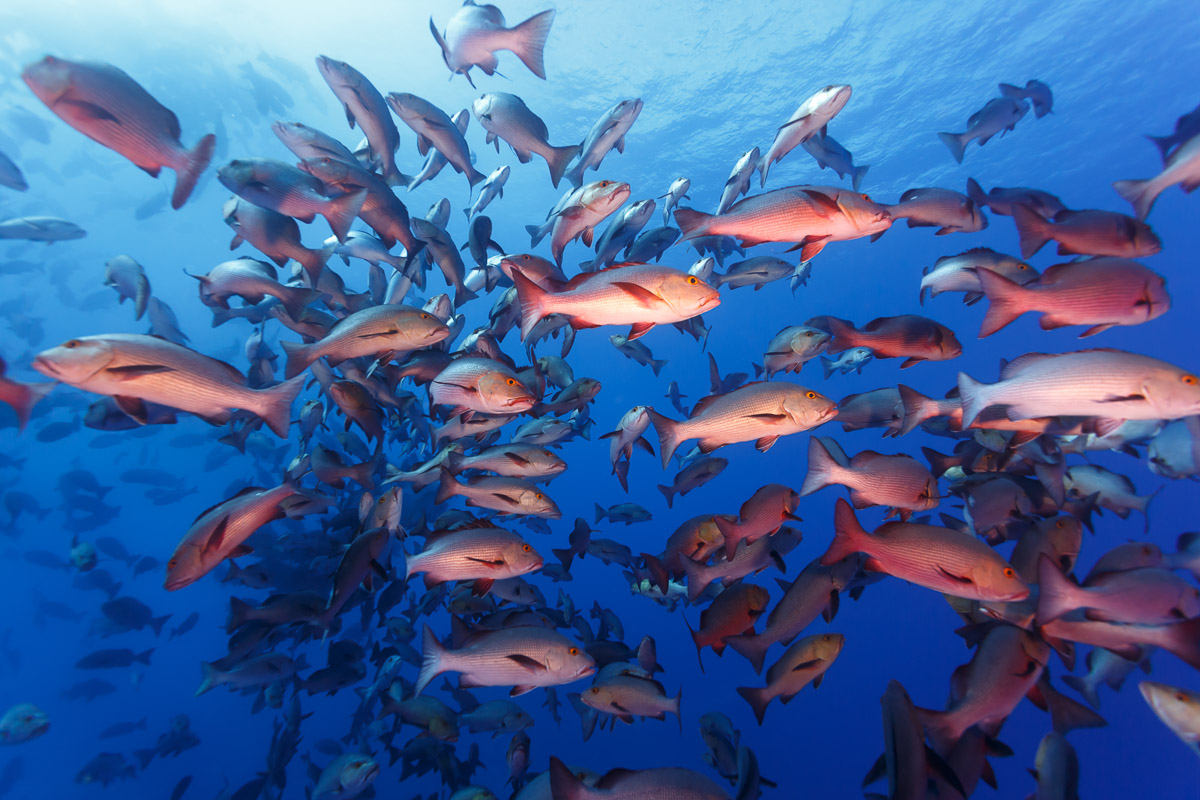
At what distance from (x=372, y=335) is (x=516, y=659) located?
2.64 meters

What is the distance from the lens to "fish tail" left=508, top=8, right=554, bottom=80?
4566mm

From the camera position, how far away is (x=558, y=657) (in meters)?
3.47

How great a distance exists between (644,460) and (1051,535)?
64180mm

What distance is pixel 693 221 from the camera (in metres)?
3.24

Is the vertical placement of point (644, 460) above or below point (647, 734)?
below

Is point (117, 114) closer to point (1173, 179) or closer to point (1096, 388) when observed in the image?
point (1096, 388)

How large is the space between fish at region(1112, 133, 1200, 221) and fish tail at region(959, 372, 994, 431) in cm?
156

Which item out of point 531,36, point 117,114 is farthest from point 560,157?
point 117,114

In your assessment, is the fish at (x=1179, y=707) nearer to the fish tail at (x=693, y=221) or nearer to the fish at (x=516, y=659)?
the fish at (x=516, y=659)

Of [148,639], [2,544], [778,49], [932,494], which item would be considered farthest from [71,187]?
[932,494]

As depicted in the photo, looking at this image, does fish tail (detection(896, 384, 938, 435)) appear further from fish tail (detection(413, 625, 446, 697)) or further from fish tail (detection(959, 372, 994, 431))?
fish tail (detection(413, 625, 446, 697))

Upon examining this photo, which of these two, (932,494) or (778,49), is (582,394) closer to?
(932,494)

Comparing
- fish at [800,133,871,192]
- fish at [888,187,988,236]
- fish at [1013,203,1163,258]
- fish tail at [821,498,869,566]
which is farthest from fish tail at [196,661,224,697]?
fish at [800,133,871,192]

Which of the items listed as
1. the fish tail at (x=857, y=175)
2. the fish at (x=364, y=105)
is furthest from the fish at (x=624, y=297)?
the fish tail at (x=857, y=175)
